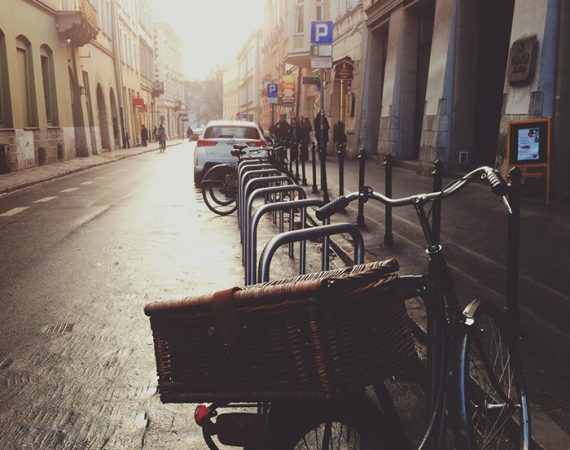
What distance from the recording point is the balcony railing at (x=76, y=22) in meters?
25.6

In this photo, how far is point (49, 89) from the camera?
25.9m

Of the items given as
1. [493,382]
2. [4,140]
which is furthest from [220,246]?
[4,140]

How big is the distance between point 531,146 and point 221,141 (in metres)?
7.81

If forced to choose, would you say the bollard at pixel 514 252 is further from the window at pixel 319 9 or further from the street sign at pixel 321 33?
the window at pixel 319 9

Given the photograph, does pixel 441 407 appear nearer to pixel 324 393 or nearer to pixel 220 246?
pixel 324 393

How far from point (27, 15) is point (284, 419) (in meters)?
23.6

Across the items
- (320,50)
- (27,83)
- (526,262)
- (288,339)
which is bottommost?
(526,262)

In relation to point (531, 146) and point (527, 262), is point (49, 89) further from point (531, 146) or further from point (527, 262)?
point (527, 262)

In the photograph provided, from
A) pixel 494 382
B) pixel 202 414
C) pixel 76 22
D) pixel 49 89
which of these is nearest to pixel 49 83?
pixel 49 89

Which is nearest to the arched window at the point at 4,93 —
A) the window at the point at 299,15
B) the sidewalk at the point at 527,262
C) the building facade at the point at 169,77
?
the sidewalk at the point at 527,262

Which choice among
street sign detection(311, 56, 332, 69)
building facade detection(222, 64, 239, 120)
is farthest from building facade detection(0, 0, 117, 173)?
building facade detection(222, 64, 239, 120)

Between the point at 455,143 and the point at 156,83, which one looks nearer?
the point at 455,143

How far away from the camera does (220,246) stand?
26.6ft

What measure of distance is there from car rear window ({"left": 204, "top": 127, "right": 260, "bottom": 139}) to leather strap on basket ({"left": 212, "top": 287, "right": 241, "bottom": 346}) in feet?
45.5
